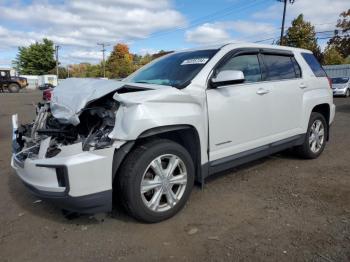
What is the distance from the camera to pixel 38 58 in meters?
72.6

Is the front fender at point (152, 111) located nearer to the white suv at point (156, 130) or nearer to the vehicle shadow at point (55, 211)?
the white suv at point (156, 130)

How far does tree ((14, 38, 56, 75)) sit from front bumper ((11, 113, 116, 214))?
73.9 m

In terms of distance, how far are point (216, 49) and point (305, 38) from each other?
141 feet

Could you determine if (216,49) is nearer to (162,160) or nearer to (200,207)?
(162,160)

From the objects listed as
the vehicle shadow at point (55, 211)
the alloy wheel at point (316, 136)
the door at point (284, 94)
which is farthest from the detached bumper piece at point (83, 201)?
the alloy wheel at point (316, 136)

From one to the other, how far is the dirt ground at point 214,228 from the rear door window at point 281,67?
141 centimetres

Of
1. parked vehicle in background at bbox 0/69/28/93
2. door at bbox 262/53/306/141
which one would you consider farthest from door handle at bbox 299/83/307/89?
parked vehicle in background at bbox 0/69/28/93

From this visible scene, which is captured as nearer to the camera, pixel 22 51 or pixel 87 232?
pixel 87 232

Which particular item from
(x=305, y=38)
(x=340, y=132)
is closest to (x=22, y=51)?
(x=305, y=38)

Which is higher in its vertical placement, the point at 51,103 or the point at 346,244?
the point at 51,103

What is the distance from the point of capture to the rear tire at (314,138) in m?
5.64

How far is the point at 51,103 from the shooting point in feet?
12.6

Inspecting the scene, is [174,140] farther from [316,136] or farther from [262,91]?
[316,136]

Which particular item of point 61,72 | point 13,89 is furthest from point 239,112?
point 61,72
